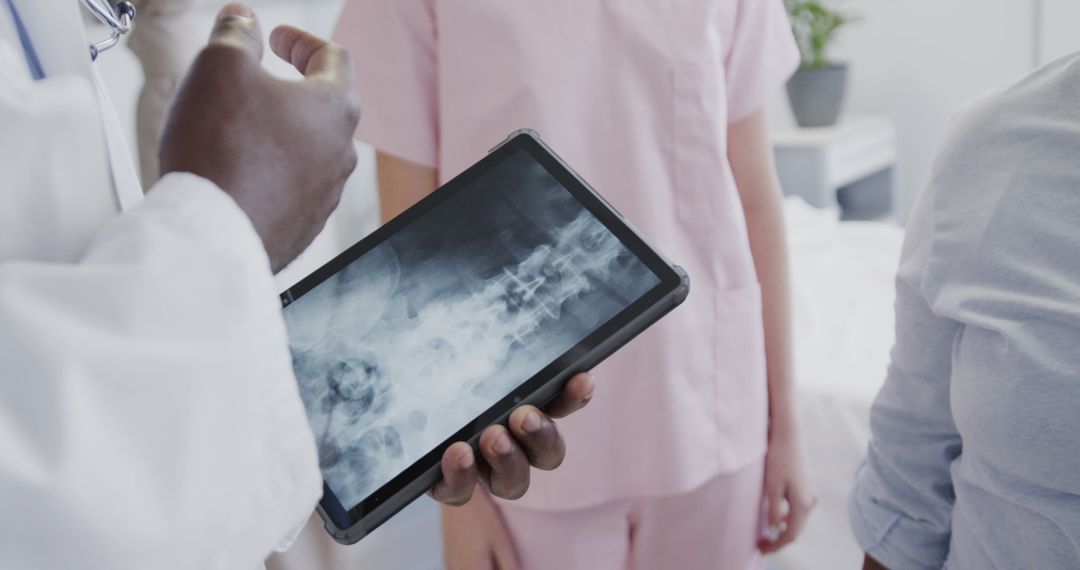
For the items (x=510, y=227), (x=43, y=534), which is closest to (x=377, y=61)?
(x=510, y=227)

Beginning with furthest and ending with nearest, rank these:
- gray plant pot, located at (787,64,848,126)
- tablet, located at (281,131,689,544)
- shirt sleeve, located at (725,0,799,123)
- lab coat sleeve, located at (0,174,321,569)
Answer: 1. gray plant pot, located at (787,64,848,126)
2. shirt sleeve, located at (725,0,799,123)
3. tablet, located at (281,131,689,544)
4. lab coat sleeve, located at (0,174,321,569)

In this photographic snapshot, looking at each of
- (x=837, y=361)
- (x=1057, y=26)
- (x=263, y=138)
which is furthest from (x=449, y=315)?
(x=1057, y=26)

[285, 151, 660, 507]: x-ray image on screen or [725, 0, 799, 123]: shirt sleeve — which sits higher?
[285, 151, 660, 507]: x-ray image on screen

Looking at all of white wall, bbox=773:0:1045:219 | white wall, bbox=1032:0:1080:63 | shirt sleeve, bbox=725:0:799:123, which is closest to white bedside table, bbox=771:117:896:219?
white wall, bbox=773:0:1045:219

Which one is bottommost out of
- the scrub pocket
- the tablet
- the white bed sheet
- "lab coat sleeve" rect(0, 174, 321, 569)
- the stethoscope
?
the white bed sheet

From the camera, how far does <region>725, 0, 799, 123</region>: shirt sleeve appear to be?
110 cm

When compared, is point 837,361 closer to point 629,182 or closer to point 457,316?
point 629,182

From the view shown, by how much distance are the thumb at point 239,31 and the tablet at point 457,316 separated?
239 mm

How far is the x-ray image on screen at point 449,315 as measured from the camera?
2.27 ft

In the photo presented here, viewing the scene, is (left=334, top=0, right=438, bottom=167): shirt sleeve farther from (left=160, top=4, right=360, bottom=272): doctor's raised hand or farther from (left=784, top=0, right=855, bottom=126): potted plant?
(left=784, top=0, right=855, bottom=126): potted plant

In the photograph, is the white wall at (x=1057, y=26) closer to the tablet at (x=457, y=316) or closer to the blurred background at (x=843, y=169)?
the blurred background at (x=843, y=169)

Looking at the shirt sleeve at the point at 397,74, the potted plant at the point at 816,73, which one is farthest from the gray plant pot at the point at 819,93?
the shirt sleeve at the point at 397,74

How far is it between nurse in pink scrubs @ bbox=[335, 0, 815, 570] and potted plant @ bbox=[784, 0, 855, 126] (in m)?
2.51

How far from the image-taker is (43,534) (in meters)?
0.38
